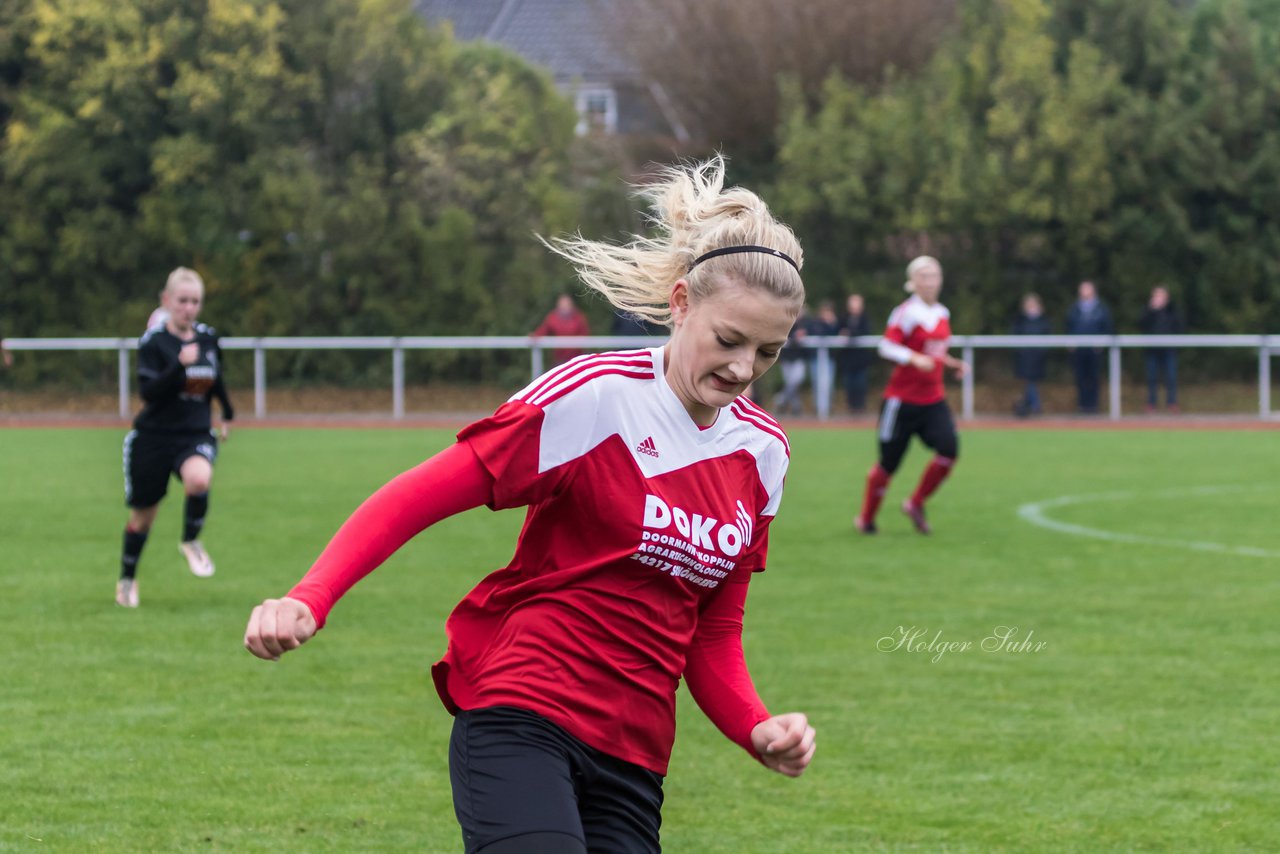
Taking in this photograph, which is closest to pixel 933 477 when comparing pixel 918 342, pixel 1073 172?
pixel 918 342

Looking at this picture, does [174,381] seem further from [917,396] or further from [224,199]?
[224,199]

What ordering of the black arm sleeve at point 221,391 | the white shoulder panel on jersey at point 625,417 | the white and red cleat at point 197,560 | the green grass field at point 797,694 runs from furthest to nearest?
the white and red cleat at point 197,560 → the black arm sleeve at point 221,391 → the green grass field at point 797,694 → the white shoulder panel on jersey at point 625,417

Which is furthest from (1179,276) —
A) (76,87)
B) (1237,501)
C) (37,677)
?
(37,677)

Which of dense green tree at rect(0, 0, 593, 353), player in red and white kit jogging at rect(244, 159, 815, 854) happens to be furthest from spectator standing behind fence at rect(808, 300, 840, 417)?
player in red and white kit jogging at rect(244, 159, 815, 854)

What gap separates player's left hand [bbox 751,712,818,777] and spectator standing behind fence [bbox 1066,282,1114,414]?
24216 mm

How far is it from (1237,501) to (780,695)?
9.25m

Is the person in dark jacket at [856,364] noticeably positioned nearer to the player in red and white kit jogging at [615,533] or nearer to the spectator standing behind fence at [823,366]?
the spectator standing behind fence at [823,366]

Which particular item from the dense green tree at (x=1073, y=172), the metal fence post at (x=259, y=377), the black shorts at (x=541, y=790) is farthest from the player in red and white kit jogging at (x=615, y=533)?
the dense green tree at (x=1073, y=172)

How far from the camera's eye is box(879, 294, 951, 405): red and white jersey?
1285 centimetres

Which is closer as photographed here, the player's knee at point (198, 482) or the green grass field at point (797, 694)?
the green grass field at point (797, 694)

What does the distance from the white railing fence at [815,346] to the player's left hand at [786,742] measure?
884 inches

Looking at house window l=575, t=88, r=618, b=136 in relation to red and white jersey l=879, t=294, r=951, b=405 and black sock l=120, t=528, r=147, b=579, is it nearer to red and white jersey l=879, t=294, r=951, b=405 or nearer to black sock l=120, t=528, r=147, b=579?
red and white jersey l=879, t=294, r=951, b=405

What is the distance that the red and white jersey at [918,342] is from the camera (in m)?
12.9

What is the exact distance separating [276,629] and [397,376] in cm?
2538
